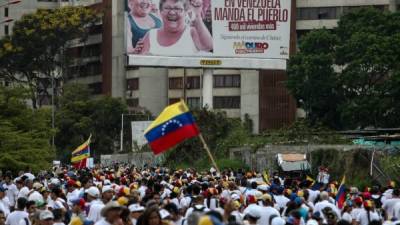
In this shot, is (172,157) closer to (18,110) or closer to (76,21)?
(18,110)

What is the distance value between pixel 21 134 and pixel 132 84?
44.1 metres

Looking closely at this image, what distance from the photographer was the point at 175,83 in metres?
86.2

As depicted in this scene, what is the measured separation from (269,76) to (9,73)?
63.6 feet

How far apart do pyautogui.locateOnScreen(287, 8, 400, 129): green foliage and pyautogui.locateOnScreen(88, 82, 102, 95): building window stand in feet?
78.6

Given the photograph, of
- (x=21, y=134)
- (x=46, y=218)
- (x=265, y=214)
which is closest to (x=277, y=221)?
(x=265, y=214)

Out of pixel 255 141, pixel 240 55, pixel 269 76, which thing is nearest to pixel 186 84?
pixel 269 76

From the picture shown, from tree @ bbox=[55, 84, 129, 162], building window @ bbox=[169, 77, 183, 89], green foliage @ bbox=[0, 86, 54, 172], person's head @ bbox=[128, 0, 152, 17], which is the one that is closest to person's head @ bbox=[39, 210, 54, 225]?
green foliage @ bbox=[0, 86, 54, 172]

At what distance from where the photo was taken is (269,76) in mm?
78875

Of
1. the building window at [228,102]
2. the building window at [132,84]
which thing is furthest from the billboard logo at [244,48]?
the building window at [132,84]

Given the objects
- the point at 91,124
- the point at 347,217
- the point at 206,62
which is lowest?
the point at 91,124

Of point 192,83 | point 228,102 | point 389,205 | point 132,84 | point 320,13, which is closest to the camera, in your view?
point 389,205

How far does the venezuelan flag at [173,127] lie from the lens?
1775cm

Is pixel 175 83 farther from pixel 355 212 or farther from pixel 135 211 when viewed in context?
pixel 135 211

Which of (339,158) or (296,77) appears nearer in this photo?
(339,158)
